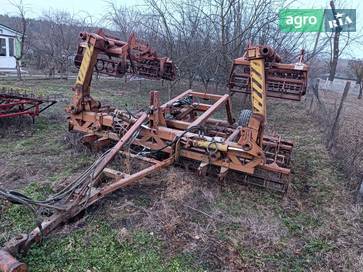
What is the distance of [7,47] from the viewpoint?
65.6 ft

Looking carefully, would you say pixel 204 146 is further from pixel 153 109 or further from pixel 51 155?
pixel 51 155

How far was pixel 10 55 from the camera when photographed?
66.1 ft

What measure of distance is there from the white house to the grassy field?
17.0 meters

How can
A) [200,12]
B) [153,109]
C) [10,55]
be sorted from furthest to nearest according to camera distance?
[10,55] < [200,12] < [153,109]

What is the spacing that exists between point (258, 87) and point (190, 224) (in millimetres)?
1902

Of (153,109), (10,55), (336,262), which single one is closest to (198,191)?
(153,109)

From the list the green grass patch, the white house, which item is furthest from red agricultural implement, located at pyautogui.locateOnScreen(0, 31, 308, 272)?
the white house

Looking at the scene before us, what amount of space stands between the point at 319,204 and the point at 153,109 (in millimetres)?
2573

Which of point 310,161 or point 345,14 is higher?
point 345,14

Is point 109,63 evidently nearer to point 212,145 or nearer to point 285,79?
point 212,145

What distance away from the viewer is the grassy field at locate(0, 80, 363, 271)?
9.44 feet

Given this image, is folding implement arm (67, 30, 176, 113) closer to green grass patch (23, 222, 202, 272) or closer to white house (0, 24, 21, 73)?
green grass patch (23, 222, 202, 272)

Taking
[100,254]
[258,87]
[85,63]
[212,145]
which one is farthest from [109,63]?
[100,254]

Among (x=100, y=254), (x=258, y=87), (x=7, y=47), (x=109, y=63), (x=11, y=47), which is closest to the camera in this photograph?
(x=100, y=254)
